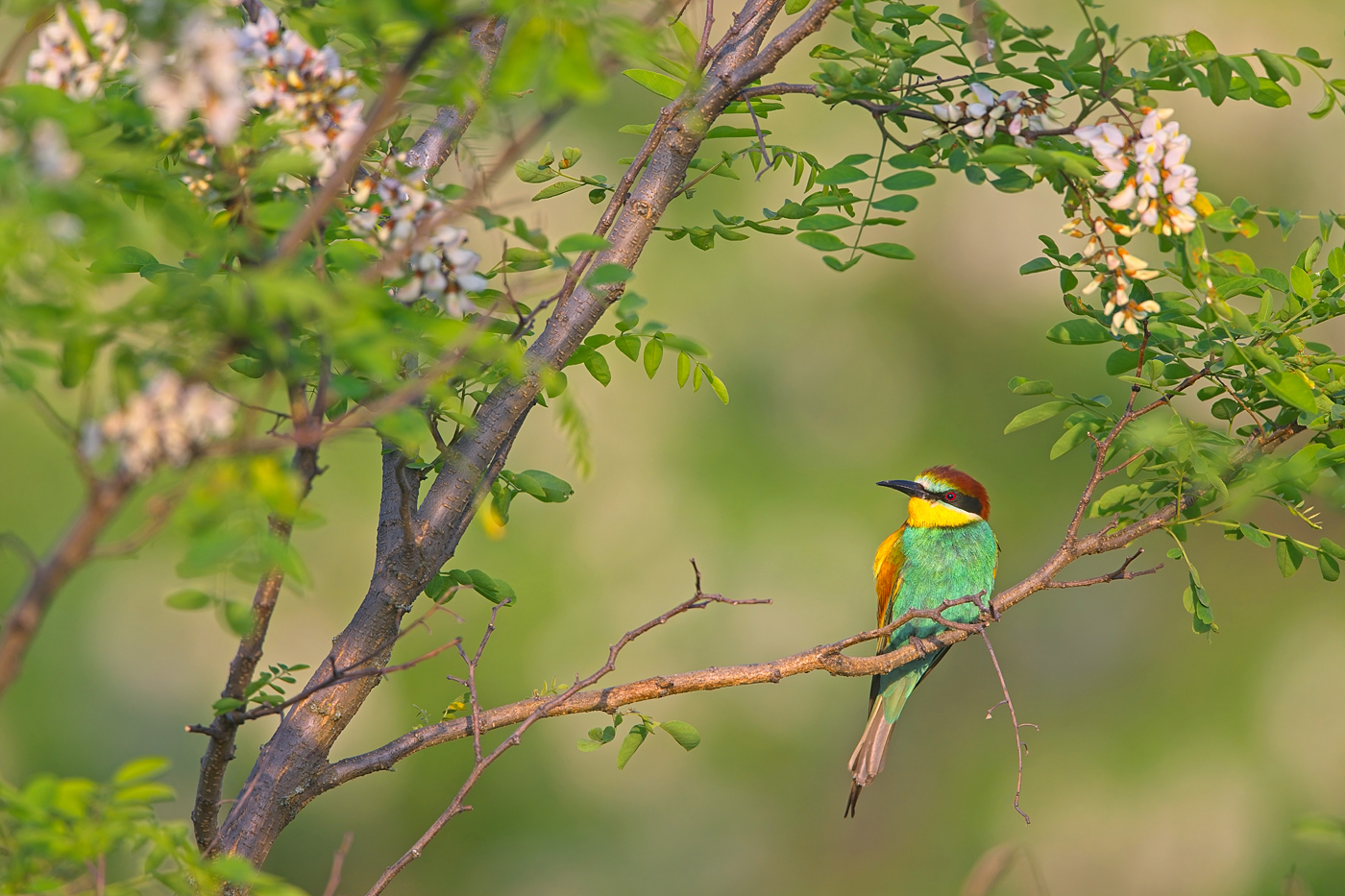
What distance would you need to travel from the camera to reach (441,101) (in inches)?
48.5

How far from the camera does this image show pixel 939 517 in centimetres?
354

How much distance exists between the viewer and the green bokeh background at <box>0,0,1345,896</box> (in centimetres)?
508

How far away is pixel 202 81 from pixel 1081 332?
1438mm

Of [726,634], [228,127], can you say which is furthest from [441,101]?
[726,634]

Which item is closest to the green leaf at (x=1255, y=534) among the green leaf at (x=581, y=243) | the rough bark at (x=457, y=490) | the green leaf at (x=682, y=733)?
the green leaf at (x=682, y=733)

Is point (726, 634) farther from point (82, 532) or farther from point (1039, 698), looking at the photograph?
point (82, 532)

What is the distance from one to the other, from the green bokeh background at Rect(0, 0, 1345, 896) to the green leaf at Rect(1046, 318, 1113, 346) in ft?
10.8

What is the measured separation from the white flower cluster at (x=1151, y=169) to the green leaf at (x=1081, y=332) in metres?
0.40

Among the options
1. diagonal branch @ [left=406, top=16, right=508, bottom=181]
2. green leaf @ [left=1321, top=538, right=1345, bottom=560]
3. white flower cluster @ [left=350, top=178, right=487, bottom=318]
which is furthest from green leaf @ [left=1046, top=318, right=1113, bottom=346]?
diagonal branch @ [left=406, top=16, right=508, bottom=181]

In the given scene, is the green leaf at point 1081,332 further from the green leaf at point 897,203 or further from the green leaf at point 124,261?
the green leaf at point 124,261

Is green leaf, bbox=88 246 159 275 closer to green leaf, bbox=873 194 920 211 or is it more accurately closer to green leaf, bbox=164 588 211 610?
green leaf, bbox=164 588 211 610

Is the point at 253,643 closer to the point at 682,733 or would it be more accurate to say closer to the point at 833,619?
the point at 682,733

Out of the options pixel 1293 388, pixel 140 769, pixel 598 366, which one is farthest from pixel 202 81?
pixel 1293 388

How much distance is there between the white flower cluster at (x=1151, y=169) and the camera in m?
1.33
